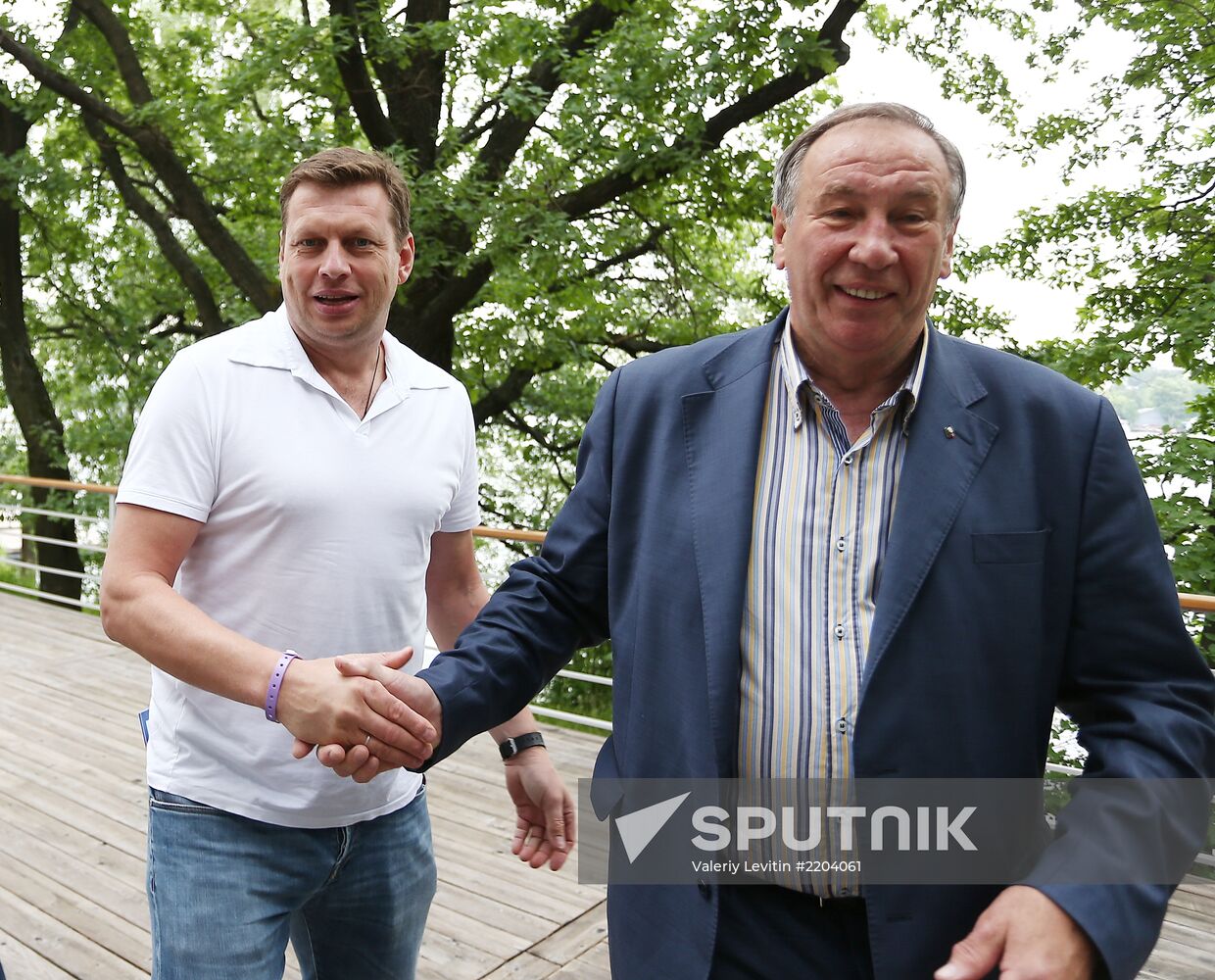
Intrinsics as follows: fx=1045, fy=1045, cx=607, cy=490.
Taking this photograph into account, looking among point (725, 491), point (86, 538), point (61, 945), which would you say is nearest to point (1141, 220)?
point (725, 491)

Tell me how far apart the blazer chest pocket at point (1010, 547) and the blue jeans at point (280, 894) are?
3.59 ft

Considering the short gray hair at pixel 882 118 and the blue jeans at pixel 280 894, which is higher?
the short gray hair at pixel 882 118

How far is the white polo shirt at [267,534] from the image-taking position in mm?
1594

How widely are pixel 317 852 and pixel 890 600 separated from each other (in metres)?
1.02

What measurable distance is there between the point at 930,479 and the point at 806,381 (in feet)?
0.75

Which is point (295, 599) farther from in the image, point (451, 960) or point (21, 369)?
point (21, 369)

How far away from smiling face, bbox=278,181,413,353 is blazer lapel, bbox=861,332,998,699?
3.07ft

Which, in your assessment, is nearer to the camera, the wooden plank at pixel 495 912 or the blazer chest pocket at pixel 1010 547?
the blazer chest pocket at pixel 1010 547

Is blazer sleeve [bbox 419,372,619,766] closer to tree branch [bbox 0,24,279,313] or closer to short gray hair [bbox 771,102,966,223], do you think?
short gray hair [bbox 771,102,966,223]

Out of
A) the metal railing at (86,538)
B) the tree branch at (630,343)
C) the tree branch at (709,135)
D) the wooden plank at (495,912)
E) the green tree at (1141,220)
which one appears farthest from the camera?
the tree branch at (630,343)

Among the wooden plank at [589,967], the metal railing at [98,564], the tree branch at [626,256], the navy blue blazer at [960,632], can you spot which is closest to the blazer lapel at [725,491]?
the navy blue blazer at [960,632]

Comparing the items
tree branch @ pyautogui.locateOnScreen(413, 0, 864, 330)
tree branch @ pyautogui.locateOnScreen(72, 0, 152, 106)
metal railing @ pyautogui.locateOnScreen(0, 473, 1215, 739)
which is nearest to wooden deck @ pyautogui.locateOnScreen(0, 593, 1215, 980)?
metal railing @ pyautogui.locateOnScreen(0, 473, 1215, 739)

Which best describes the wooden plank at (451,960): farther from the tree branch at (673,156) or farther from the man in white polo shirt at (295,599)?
the tree branch at (673,156)

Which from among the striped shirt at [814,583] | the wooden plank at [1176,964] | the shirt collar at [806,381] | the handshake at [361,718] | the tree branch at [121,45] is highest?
the tree branch at [121,45]
